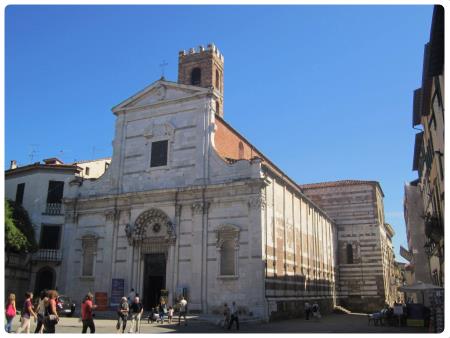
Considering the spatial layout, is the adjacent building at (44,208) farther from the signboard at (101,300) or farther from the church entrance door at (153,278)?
the church entrance door at (153,278)

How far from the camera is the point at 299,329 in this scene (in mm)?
19094

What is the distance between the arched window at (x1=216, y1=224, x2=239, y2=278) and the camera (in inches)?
906

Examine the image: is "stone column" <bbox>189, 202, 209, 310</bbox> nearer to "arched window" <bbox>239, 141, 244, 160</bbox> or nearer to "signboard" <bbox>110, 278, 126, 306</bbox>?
"signboard" <bbox>110, 278, 126, 306</bbox>

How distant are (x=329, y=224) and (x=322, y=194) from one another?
16.5 feet

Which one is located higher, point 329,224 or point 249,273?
point 329,224

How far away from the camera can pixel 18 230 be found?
27.6m

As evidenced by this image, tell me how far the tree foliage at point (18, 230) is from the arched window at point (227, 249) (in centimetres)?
1254

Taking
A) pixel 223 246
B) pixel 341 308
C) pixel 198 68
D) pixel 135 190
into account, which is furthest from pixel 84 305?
pixel 198 68

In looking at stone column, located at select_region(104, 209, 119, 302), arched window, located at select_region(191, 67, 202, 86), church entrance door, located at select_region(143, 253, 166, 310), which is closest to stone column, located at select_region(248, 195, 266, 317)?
church entrance door, located at select_region(143, 253, 166, 310)

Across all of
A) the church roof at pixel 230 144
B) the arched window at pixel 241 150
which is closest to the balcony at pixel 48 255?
the church roof at pixel 230 144

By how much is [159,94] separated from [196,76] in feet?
42.5

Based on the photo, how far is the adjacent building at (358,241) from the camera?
38844mm

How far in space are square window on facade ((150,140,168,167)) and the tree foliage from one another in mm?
9006

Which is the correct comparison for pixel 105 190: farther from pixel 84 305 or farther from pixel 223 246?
pixel 84 305
